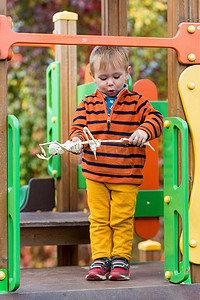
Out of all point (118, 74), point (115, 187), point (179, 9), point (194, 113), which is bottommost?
point (115, 187)

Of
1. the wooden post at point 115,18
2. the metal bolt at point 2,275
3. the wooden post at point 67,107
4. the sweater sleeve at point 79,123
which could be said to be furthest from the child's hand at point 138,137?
the wooden post at point 67,107

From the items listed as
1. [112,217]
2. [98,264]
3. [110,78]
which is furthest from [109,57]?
[98,264]

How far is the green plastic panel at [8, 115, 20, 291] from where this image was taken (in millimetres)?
2732

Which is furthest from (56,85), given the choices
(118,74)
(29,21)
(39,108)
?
(29,21)

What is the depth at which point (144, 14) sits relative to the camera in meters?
8.64

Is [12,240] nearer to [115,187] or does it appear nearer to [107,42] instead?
[115,187]

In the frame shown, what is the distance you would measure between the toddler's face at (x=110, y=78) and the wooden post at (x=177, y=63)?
12.0 inches

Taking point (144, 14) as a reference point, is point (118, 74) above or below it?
below

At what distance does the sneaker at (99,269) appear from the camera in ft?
10.1

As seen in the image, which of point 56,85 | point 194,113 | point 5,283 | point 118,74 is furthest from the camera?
point 56,85

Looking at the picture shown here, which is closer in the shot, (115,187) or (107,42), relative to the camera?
(107,42)

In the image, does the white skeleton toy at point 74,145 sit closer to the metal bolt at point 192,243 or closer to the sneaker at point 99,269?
the metal bolt at point 192,243

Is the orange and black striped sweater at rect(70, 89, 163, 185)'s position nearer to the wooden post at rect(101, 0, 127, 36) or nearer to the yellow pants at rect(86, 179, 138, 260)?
the yellow pants at rect(86, 179, 138, 260)

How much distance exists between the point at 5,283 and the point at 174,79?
4.24 ft
